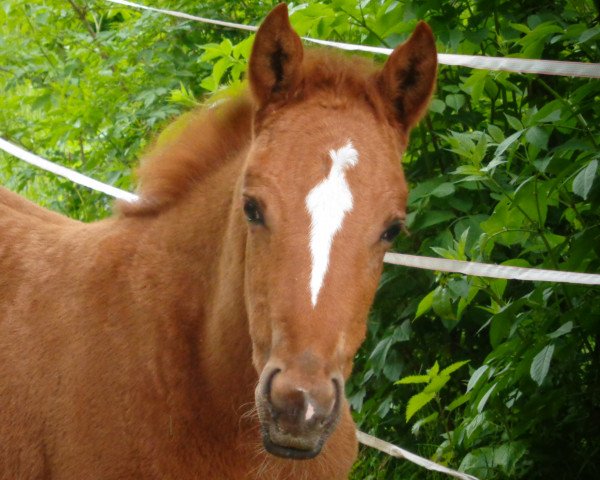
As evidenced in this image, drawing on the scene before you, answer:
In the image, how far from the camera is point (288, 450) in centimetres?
267

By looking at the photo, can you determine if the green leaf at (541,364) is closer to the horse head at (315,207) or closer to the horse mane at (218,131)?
the horse head at (315,207)

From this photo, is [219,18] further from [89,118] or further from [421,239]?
[421,239]

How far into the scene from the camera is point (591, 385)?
396cm

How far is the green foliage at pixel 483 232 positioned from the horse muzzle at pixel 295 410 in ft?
3.65

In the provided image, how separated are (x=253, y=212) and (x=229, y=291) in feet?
1.20

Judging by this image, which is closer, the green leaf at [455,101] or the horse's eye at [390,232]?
the horse's eye at [390,232]

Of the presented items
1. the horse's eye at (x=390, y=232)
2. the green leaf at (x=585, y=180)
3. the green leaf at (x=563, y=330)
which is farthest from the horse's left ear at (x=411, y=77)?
the green leaf at (x=563, y=330)

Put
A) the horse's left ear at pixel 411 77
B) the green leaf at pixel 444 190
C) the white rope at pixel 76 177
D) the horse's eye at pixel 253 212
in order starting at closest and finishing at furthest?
the horse's eye at pixel 253 212, the horse's left ear at pixel 411 77, the green leaf at pixel 444 190, the white rope at pixel 76 177

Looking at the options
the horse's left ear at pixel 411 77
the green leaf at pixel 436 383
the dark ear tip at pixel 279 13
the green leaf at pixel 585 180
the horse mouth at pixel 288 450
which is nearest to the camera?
the horse mouth at pixel 288 450

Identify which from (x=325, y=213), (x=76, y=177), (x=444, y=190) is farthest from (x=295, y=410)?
(x=76, y=177)

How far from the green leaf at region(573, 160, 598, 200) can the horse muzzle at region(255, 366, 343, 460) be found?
3.67ft

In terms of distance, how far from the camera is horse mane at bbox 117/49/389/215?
316 cm

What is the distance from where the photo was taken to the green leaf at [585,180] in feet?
10.7

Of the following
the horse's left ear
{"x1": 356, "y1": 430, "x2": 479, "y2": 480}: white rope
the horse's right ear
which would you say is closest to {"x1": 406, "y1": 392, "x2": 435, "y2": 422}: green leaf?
{"x1": 356, "y1": 430, "x2": 479, "y2": 480}: white rope
